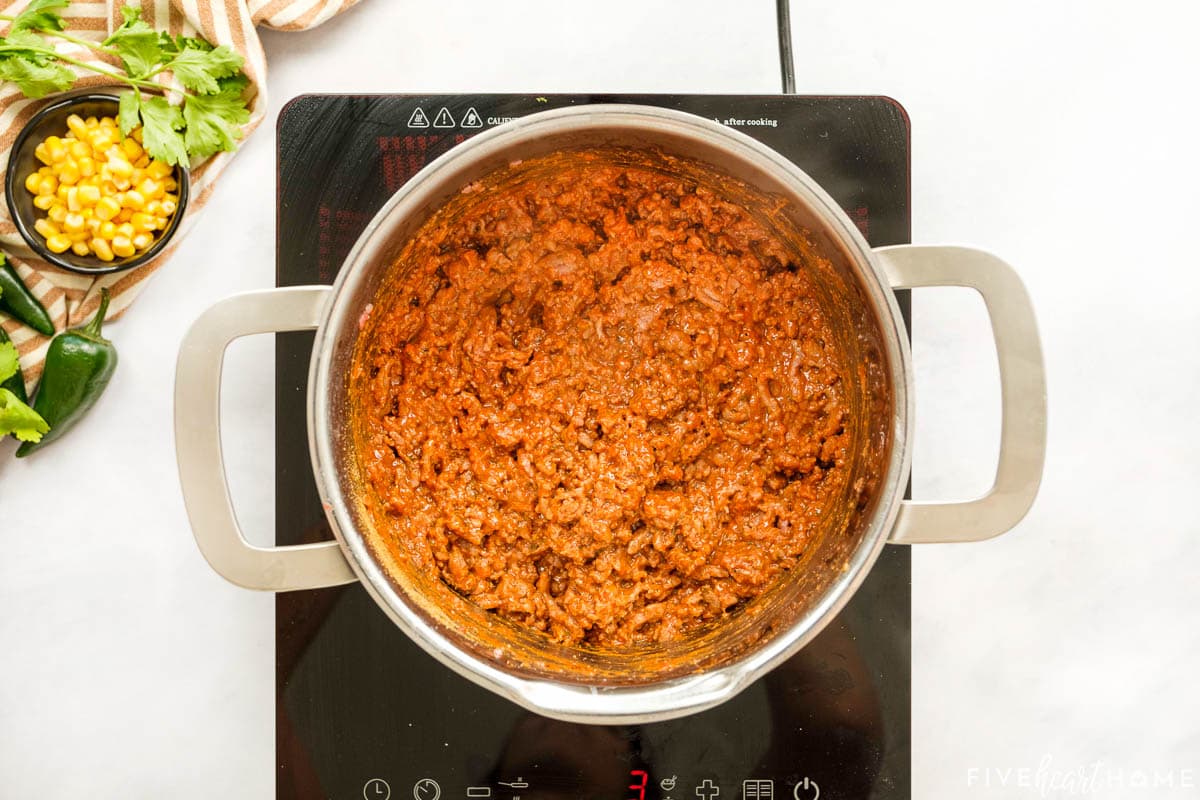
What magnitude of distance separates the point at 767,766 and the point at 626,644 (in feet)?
1.18

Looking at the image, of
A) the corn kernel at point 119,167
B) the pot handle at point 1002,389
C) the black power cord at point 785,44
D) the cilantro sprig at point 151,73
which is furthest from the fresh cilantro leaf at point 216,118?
the pot handle at point 1002,389

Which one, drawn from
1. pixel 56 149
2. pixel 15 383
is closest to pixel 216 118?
pixel 56 149

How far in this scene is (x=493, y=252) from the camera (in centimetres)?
148

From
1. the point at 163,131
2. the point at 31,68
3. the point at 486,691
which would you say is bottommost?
the point at 486,691

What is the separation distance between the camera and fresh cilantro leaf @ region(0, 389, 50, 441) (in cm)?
159

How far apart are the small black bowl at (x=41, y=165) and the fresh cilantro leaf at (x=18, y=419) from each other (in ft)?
0.84

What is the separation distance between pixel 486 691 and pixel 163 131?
3.67ft

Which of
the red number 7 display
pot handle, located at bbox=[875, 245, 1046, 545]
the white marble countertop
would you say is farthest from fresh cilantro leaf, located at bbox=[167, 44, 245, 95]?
the red number 7 display

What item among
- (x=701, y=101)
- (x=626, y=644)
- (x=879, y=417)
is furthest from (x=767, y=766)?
(x=701, y=101)

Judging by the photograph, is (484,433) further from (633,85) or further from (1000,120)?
(1000,120)

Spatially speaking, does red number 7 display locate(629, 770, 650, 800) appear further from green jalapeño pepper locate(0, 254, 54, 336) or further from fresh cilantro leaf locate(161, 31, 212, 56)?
fresh cilantro leaf locate(161, 31, 212, 56)

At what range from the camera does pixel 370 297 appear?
134cm

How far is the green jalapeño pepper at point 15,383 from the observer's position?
165 cm

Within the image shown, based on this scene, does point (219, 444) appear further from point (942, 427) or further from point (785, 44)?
point (942, 427)
